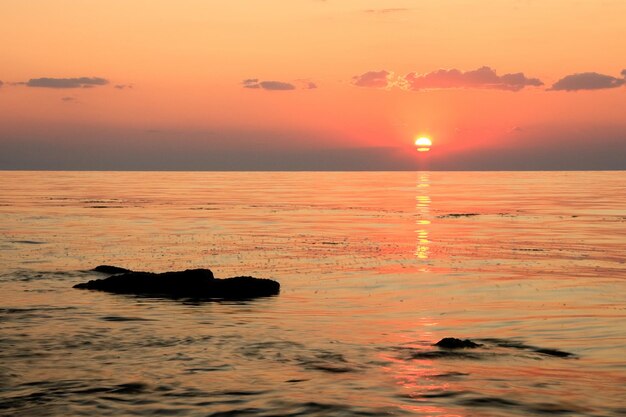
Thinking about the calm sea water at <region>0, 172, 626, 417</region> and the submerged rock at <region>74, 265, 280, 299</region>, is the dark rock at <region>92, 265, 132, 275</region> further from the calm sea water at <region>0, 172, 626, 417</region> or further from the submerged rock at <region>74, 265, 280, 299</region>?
the submerged rock at <region>74, 265, 280, 299</region>

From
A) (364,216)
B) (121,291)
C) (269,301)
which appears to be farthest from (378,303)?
(364,216)

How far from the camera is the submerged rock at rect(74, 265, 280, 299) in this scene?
31.5m

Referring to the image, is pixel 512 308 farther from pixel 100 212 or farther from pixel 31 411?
pixel 100 212

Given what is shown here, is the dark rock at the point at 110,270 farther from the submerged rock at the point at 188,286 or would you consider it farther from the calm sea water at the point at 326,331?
the submerged rock at the point at 188,286

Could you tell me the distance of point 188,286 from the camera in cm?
3183

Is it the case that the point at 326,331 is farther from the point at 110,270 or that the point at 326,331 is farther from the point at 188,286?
the point at 110,270

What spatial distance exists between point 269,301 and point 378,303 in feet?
14.0

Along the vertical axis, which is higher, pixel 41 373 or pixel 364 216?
pixel 364 216

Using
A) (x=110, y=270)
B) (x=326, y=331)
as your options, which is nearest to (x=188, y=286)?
(x=110, y=270)

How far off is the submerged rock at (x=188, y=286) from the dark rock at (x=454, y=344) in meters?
11.4

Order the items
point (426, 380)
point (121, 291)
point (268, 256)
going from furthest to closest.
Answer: point (268, 256)
point (121, 291)
point (426, 380)

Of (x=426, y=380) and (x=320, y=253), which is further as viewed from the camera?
(x=320, y=253)

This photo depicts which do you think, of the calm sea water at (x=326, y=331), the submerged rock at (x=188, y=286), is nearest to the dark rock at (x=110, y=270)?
the calm sea water at (x=326, y=331)

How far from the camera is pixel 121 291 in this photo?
105 ft
